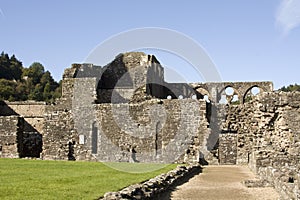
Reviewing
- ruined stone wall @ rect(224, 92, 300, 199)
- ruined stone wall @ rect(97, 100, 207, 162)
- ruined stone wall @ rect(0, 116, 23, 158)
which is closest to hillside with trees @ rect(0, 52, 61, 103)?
ruined stone wall @ rect(0, 116, 23, 158)

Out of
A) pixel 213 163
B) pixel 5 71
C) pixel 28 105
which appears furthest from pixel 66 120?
pixel 5 71

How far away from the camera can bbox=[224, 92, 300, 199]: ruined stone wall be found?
17897mm

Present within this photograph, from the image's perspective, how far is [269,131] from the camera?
2191 centimetres

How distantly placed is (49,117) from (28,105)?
2212 centimetres

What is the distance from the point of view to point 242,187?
546 inches

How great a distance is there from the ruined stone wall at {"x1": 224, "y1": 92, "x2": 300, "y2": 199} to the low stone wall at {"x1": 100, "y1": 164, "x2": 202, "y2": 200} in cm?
288

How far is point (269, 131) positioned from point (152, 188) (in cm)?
1184

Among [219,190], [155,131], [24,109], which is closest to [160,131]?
[155,131]

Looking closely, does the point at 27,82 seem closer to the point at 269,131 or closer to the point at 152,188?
the point at 269,131

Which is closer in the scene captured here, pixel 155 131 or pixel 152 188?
pixel 152 188

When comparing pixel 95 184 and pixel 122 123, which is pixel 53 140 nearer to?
pixel 122 123

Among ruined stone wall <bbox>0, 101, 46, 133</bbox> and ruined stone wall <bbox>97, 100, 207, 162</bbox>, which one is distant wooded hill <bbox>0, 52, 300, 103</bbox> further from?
ruined stone wall <bbox>97, 100, 207, 162</bbox>

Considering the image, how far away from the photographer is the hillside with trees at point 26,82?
78.1 meters

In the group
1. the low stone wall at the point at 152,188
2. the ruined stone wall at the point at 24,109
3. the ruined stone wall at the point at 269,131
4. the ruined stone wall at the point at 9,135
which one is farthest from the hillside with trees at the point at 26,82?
the low stone wall at the point at 152,188
